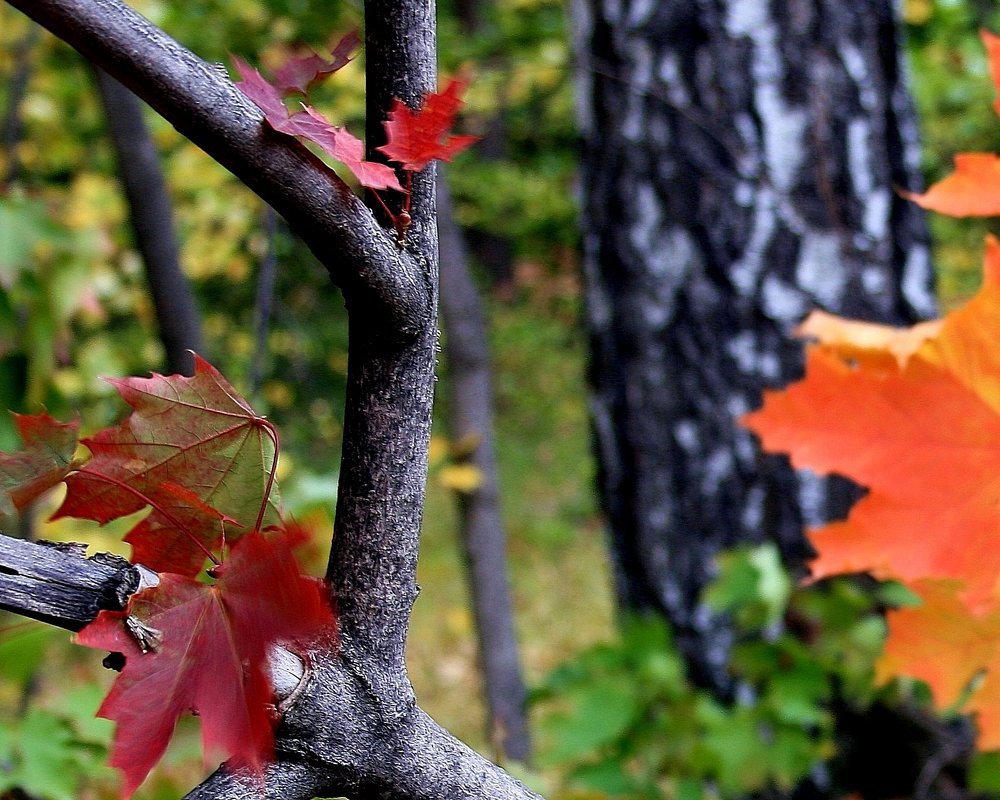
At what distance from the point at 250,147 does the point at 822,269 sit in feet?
4.33

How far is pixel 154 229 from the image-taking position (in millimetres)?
1848

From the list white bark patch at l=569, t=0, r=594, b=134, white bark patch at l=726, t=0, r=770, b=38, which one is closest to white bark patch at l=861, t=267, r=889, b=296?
white bark patch at l=726, t=0, r=770, b=38

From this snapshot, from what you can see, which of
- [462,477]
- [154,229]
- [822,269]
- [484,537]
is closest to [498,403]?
[484,537]

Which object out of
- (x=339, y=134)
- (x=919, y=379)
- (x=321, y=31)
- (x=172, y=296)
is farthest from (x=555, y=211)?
(x=339, y=134)

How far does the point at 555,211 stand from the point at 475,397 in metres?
1.78

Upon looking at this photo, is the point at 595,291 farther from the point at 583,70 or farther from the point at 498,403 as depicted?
the point at 498,403

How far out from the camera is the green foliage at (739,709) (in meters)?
1.30

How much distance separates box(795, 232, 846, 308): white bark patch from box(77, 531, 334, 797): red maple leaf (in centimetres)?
132

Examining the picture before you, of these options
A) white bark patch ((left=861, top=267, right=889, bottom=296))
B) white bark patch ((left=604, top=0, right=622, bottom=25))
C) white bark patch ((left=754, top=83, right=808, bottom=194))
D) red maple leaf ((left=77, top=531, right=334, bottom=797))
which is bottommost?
red maple leaf ((left=77, top=531, right=334, bottom=797))

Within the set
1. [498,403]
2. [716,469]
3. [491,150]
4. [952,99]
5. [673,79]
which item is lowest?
[716,469]

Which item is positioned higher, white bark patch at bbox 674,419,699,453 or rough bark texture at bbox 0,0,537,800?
white bark patch at bbox 674,419,699,453

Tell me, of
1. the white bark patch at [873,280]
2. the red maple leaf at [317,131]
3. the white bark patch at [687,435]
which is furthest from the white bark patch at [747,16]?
the red maple leaf at [317,131]

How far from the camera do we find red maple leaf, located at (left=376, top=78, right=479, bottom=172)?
40 cm

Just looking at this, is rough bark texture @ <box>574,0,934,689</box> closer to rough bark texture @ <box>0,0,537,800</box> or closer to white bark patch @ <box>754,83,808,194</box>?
white bark patch @ <box>754,83,808,194</box>
